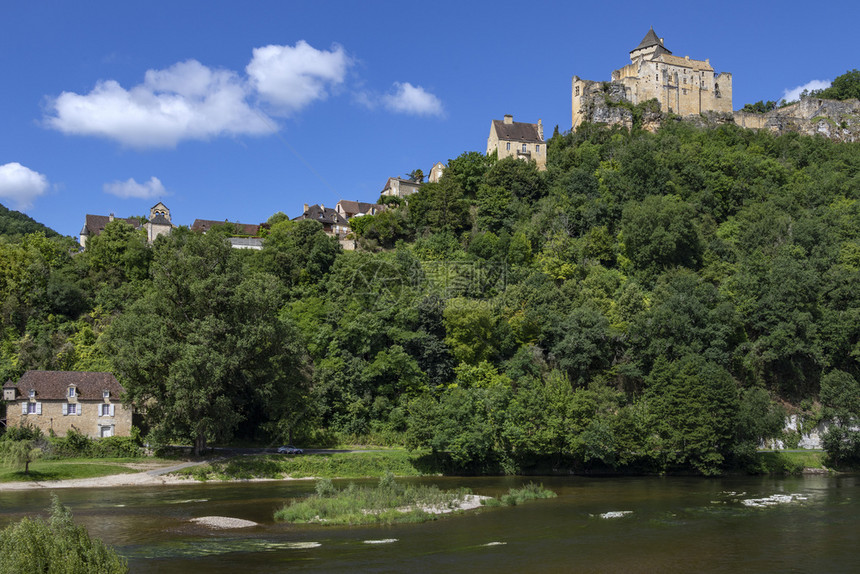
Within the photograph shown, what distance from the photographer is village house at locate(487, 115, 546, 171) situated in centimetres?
10219

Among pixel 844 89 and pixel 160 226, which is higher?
pixel 844 89

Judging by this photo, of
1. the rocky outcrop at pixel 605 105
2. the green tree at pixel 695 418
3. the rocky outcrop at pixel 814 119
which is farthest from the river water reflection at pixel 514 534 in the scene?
the rocky outcrop at pixel 814 119

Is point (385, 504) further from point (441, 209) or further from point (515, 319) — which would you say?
point (441, 209)

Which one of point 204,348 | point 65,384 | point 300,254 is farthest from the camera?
point 300,254

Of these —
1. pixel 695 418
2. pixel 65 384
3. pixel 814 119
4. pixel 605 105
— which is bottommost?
pixel 695 418

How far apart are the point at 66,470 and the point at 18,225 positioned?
90.4 metres

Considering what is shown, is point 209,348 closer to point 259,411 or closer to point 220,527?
point 259,411

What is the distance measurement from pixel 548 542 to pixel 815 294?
42942 mm

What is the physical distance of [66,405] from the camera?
52156 millimetres

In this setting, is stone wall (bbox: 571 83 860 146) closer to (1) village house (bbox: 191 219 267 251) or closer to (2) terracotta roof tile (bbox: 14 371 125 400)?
(1) village house (bbox: 191 219 267 251)

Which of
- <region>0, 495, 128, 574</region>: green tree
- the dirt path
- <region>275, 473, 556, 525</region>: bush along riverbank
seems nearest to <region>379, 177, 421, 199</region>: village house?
the dirt path

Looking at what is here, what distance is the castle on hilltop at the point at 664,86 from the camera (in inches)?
4375

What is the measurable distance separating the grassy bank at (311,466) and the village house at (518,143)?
60208 mm

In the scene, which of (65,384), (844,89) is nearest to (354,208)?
(65,384)
